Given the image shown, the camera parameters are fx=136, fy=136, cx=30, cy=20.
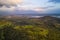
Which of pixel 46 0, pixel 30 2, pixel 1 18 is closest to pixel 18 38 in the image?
pixel 1 18

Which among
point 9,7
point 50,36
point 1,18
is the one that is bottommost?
point 50,36

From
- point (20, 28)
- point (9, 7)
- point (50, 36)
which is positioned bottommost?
point (50, 36)

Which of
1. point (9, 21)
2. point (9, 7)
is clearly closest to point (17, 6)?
point (9, 7)

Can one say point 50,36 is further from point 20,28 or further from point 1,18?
point 1,18

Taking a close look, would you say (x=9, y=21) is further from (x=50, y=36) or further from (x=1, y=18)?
(x=50, y=36)

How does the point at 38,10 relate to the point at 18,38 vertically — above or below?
above

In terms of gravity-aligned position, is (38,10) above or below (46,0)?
below
